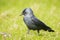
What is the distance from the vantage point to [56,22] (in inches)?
576

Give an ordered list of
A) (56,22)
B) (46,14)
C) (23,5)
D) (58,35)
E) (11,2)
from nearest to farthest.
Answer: (58,35), (56,22), (46,14), (23,5), (11,2)

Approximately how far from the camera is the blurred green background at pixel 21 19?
12.0 meters

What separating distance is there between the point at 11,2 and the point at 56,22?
6.70m

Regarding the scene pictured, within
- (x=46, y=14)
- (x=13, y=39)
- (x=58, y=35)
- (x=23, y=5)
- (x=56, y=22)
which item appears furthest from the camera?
(x=23, y=5)

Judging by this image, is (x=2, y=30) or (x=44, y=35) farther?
(x=2, y=30)

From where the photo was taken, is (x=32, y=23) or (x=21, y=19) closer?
(x=32, y=23)

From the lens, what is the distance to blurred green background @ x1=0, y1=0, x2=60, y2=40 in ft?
39.4

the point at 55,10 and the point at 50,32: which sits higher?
the point at 55,10

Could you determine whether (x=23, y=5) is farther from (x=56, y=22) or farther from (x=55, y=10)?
(x=56, y=22)

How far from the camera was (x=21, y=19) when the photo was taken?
1555 cm

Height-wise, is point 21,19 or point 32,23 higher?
point 21,19

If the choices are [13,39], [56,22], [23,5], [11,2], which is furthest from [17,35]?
[11,2]

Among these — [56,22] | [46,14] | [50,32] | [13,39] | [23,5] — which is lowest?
[13,39]

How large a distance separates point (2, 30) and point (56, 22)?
2395 mm
